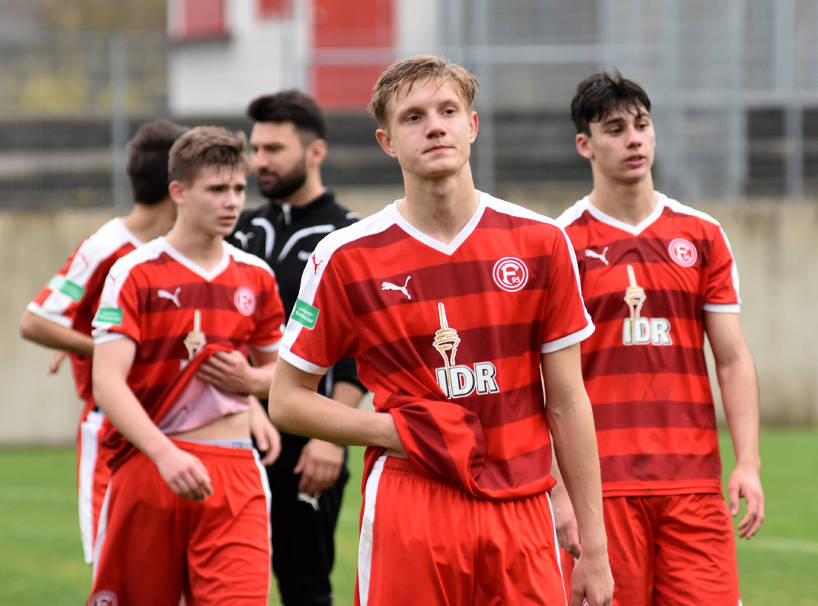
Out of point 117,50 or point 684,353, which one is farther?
point 117,50

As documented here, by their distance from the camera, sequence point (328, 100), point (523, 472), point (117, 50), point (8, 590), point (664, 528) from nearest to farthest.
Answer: point (523, 472), point (664, 528), point (8, 590), point (117, 50), point (328, 100)

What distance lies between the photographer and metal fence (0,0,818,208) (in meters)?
15.8

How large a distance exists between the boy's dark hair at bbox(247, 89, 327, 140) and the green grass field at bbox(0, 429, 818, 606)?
2912 millimetres

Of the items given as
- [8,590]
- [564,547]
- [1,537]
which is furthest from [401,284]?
[1,537]

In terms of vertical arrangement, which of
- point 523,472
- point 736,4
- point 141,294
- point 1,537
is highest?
point 736,4

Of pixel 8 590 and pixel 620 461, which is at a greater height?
pixel 620 461

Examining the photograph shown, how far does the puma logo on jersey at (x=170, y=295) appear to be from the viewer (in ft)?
15.4

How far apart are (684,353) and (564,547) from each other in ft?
2.97

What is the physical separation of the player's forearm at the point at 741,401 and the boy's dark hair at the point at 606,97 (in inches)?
39.0

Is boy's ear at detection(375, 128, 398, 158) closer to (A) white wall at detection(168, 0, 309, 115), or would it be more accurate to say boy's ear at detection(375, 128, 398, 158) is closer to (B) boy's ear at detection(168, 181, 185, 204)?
(B) boy's ear at detection(168, 181, 185, 204)

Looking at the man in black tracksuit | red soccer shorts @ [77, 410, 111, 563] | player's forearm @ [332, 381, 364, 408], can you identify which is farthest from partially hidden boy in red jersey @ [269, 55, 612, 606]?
the man in black tracksuit

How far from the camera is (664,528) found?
4.50 meters

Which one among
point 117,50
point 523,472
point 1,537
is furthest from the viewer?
point 117,50

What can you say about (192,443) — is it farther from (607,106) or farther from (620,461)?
(607,106)
